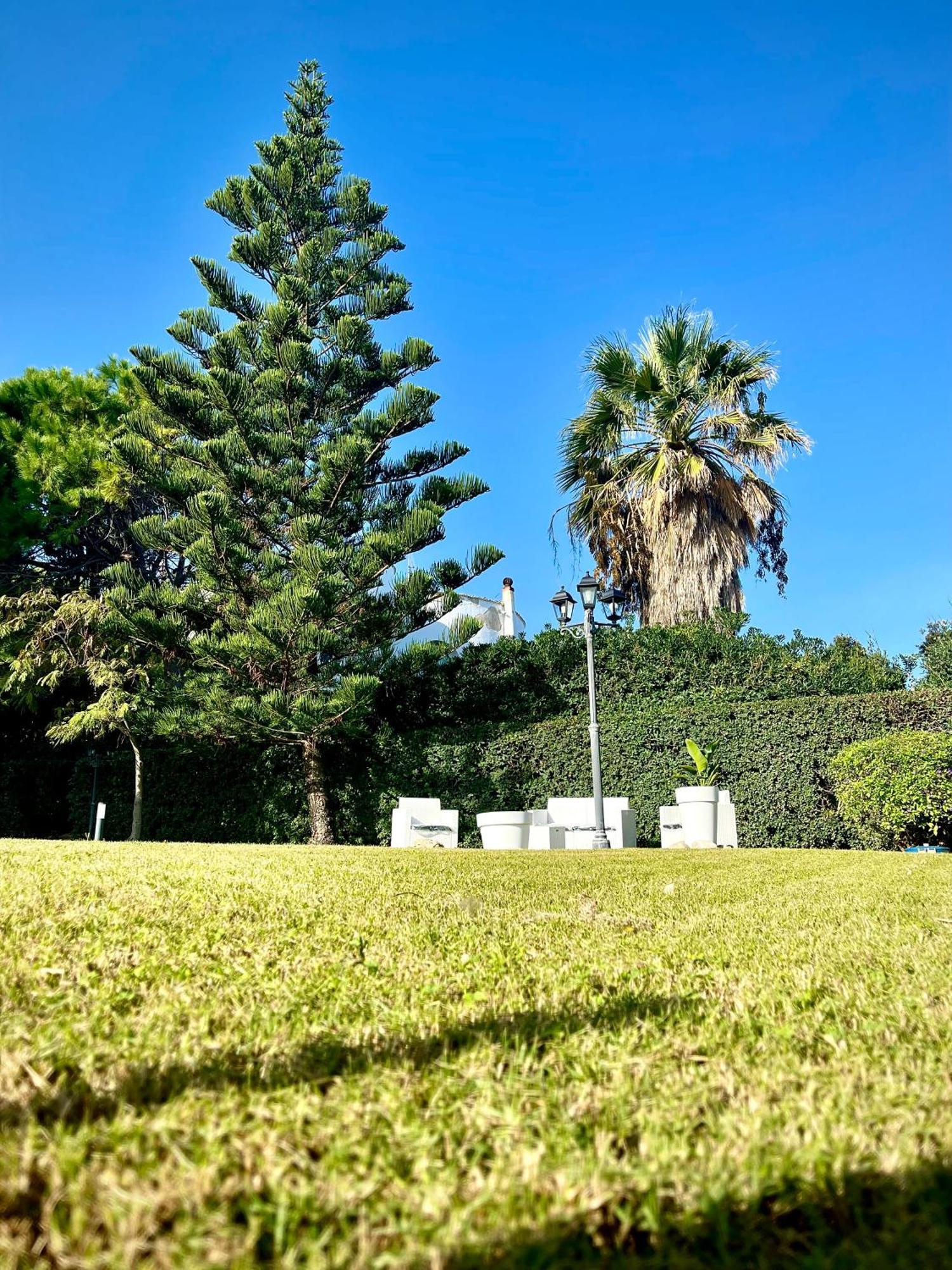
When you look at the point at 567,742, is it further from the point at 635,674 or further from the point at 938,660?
the point at 938,660

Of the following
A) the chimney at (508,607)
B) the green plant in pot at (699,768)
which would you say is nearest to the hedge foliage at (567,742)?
the green plant in pot at (699,768)

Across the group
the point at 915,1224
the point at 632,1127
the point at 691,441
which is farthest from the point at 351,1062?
the point at 691,441

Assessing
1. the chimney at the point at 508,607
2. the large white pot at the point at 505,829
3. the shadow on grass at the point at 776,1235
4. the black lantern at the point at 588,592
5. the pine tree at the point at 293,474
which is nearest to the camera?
the shadow on grass at the point at 776,1235

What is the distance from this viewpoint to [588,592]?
430 inches

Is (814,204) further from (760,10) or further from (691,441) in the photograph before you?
(691,441)

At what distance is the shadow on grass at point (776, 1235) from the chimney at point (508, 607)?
2728 cm

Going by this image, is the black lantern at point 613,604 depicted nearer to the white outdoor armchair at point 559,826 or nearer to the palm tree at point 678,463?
the palm tree at point 678,463

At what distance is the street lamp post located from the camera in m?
9.88

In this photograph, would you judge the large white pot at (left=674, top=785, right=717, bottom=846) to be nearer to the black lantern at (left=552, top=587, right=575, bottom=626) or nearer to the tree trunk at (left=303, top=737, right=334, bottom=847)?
the black lantern at (left=552, top=587, right=575, bottom=626)

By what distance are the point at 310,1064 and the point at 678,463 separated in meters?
13.6

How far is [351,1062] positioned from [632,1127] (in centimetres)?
48

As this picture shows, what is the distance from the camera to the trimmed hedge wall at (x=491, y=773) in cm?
1066

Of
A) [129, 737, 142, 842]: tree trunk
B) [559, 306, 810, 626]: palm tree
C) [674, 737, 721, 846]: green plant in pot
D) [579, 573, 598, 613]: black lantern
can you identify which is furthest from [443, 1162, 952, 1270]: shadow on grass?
[129, 737, 142, 842]: tree trunk

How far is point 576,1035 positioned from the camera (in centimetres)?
157
